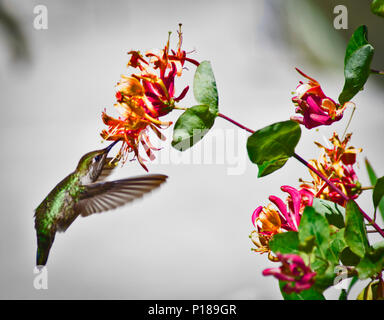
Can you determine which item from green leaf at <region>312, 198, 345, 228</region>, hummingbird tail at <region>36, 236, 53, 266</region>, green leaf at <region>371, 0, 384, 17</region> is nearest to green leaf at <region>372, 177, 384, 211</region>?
green leaf at <region>312, 198, 345, 228</region>

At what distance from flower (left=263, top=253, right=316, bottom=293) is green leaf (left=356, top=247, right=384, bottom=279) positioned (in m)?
0.05

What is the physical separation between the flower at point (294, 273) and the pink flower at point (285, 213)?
0.10m

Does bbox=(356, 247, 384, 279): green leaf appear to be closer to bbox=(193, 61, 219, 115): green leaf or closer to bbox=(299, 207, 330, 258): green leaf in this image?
bbox=(299, 207, 330, 258): green leaf

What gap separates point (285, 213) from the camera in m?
0.38

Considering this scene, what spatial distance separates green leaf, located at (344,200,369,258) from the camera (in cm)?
32

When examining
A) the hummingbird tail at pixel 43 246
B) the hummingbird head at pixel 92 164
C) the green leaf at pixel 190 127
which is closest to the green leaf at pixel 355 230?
the green leaf at pixel 190 127

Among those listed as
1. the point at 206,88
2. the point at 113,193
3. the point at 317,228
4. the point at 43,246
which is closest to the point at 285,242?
the point at 317,228

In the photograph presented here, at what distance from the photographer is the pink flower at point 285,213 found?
14.8 inches

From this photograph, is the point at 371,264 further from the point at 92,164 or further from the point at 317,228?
the point at 92,164

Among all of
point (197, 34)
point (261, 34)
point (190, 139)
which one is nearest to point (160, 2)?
point (197, 34)

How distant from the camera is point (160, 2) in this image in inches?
61.2

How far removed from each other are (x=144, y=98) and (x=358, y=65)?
0.17 m
